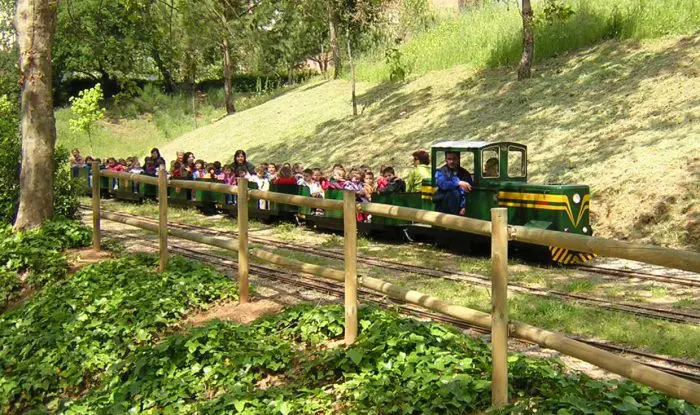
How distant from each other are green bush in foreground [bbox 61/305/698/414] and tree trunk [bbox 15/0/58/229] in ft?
19.4

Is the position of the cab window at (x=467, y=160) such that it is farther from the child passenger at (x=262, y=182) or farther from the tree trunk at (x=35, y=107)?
the tree trunk at (x=35, y=107)

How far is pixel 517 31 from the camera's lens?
26125 mm

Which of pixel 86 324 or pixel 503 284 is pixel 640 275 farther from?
pixel 86 324

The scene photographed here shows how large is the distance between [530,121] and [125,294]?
13747mm

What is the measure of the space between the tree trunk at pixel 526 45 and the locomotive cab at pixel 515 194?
889 centimetres

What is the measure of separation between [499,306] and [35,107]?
32.2ft

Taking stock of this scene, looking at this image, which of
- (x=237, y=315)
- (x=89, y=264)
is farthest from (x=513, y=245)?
(x=89, y=264)

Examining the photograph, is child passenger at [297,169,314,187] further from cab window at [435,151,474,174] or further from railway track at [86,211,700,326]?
cab window at [435,151,474,174]

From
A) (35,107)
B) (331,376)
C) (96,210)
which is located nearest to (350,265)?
(331,376)

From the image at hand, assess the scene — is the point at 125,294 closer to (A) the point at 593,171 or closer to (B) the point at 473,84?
(A) the point at 593,171

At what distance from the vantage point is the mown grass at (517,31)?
21625mm

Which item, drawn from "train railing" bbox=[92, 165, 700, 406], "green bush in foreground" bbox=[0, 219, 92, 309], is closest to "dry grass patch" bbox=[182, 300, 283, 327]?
"train railing" bbox=[92, 165, 700, 406]

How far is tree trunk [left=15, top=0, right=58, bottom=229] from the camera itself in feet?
40.5

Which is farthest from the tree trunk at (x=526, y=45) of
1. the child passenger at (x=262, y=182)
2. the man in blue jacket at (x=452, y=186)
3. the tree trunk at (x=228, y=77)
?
the tree trunk at (x=228, y=77)
